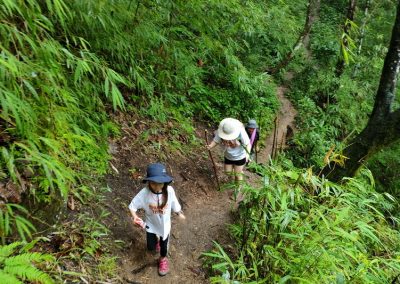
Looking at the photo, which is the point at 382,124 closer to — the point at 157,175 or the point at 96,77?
the point at 157,175

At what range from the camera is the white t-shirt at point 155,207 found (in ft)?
12.7

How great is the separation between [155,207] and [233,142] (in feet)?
7.69

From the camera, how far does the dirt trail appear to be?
4.19m

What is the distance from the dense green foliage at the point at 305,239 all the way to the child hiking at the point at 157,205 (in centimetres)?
63

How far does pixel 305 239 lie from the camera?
360 centimetres

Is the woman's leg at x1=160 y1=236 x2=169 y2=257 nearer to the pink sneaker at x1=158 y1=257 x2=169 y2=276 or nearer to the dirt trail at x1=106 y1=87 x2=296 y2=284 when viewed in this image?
the pink sneaker at x1=158 y1=257 x2=169 y2=276

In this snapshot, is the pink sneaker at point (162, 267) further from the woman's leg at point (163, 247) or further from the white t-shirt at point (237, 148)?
the white t-shirt at point (237, 148)

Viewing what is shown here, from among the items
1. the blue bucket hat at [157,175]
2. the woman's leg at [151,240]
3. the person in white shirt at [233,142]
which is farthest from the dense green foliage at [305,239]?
the person in white shirt at [233,142]

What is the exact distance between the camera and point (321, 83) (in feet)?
40.0

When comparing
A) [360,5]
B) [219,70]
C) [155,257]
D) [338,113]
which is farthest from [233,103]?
[360,5]

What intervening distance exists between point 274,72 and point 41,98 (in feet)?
36.2

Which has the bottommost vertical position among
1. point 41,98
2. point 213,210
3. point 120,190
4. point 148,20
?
point 213,210

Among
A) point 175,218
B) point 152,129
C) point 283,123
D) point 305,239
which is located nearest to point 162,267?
point 175,218

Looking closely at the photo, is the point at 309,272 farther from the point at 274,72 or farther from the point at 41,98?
the point at 274,72
